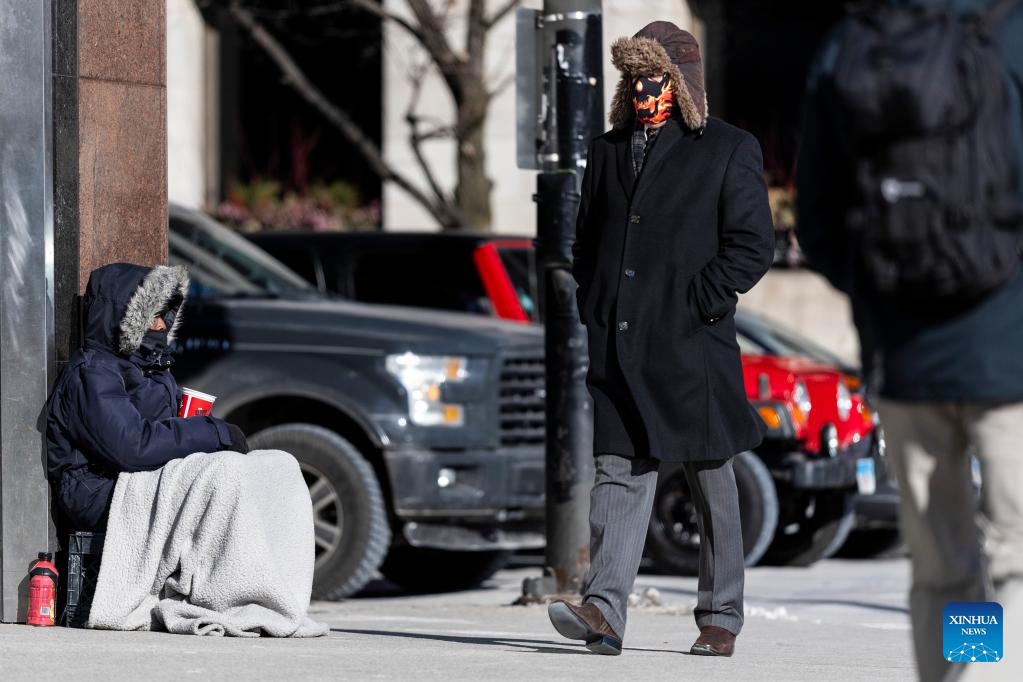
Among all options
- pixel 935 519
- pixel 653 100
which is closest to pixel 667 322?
pixel 653 100

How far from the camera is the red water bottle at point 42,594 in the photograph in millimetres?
6773

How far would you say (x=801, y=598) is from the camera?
9.66 metres

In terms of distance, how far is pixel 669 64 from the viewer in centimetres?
630

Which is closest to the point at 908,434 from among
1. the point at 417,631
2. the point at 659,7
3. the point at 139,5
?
the point at 417,631

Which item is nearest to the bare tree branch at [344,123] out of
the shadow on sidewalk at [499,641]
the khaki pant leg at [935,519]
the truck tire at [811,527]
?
the truck tire at [811,527]

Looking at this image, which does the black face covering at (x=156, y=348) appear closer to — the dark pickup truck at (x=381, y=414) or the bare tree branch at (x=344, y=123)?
the dark pickup truck at (x=381, y=414)

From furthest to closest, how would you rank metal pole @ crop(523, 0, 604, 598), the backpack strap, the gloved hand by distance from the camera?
Answer: metal pole @ crop(523, 0, 604, 598), the gloved hand, the backpack strap

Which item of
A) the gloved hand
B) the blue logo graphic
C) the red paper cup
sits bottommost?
the blue logo graphic

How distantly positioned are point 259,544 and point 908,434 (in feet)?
9.43

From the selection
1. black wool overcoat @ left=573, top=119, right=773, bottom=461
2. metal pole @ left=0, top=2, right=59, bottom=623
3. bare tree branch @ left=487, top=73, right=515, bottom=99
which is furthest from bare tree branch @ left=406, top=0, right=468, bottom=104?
black wool overcoat @ left=573, top=119, right=773, bottom=461

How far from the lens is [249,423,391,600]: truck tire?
8.87 meters

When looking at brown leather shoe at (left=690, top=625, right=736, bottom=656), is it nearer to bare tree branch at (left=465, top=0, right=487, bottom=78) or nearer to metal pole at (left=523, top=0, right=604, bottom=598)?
metal pole at (left=523, top=0, right=604, bottom=598)

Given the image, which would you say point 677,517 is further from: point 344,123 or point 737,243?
point 344,123

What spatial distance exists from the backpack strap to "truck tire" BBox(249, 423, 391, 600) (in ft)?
17.0
